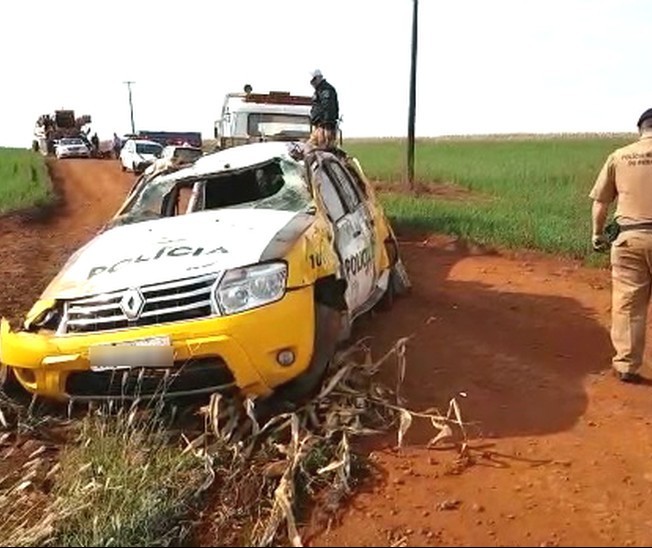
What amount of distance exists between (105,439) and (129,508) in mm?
581

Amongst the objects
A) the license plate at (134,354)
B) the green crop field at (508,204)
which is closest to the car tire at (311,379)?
the license plate at (134,354)

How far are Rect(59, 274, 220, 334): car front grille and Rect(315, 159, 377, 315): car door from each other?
128 cm

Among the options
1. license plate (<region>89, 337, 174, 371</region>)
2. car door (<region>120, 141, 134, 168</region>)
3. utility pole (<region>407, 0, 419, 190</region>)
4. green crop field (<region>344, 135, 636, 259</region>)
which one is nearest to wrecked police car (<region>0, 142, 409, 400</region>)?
license plate (<region>89, 337, 174, 371</region>)

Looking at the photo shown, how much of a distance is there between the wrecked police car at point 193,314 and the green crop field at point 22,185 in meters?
11.0

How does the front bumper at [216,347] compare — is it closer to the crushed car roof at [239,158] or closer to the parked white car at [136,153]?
the crushed car roof at [239,158]

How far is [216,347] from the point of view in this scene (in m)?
4.56

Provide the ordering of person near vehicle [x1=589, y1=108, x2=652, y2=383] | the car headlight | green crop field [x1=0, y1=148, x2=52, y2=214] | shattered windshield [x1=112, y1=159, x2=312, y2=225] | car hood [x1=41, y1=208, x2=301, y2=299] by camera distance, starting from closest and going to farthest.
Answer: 1. the car headlight
2. car hood [x1=41, y1=208, x2=301, y2=299]
3. person near vehicle [x1=589, y1=108, x2=652, y2=383]
4. shattered windshield [x1=112, y1=159, x2=312, y2=225]
5. green crop field [x1=0, y1=148, x2=52, y2=214]

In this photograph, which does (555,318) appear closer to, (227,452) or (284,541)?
(227,452)

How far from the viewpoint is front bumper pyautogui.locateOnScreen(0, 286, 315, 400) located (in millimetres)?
4570

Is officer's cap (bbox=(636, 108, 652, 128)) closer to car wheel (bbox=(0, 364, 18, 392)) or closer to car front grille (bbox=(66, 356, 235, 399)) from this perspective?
car front grille (bbox=(66, 356, 235, 399))

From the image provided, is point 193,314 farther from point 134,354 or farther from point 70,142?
point 70,142

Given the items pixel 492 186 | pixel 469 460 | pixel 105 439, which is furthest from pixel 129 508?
pixel 492 186

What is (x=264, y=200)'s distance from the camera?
244 inches

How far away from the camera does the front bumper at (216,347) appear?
457 cm
